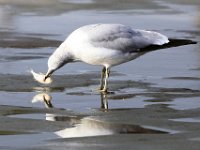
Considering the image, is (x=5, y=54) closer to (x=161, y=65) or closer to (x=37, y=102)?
(x=161, y=65)

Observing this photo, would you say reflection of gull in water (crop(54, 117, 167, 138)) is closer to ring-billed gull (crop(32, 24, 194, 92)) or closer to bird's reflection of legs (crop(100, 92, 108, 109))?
bird's reflection of legs (crop(100, 92, 108, 109))

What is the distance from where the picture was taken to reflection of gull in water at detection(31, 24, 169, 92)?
11.0 metres

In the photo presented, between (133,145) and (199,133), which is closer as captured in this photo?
(133,145)

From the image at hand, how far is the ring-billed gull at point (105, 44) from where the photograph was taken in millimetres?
10969

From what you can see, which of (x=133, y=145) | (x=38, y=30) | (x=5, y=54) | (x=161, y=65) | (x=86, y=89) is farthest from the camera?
(x=38, y=30)

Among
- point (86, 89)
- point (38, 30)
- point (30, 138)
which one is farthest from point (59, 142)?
point (38, 30)

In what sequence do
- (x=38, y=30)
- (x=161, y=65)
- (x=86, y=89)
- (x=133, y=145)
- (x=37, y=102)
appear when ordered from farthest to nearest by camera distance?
1. (x=38, y=30)
2. (x=161, y=65)
3. (x=86, y=89)
4. (x=37, y=102)
5. (x=133, y=145)

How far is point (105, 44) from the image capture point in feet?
36.2

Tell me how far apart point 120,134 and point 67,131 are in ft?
1.71

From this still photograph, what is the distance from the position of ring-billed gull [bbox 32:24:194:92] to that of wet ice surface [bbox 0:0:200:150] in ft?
1.26

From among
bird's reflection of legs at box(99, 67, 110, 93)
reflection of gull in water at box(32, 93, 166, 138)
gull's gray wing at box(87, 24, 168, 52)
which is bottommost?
bird's reflection of legs at box(99, 67, 110, 93)

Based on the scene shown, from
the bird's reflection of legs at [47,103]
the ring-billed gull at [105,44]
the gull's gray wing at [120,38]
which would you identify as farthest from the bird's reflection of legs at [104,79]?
the bird's reflection of legs at [47,103]

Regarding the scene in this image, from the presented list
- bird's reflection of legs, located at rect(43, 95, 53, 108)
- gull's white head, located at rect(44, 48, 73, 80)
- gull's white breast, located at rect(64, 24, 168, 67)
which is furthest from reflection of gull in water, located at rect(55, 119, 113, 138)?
gull's white head, located at rect(44, 48, 73, 80)

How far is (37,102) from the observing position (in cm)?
1027
